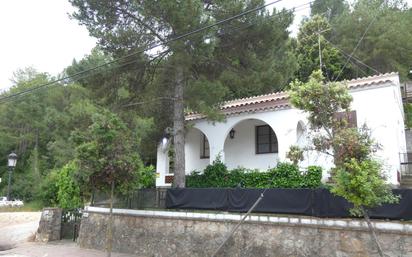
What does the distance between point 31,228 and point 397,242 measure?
1604 centimetres

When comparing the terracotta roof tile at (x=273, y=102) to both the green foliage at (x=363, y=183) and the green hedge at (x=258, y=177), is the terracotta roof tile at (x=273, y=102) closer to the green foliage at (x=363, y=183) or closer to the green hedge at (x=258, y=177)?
the green hedge at (x=258, y=177)

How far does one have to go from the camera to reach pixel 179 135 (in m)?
14.3

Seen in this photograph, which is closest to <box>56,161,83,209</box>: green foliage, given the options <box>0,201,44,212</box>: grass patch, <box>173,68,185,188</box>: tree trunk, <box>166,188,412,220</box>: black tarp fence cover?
<box>0,201,44,212</box>: grass patch

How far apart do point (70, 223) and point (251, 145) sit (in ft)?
30.2

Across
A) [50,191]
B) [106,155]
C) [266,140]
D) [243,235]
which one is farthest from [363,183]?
[50,191]

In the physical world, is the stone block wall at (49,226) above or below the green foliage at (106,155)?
below

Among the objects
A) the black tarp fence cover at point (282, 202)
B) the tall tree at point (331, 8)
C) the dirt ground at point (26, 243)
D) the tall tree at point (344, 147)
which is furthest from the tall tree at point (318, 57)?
the dirt ground at point (26, 243)

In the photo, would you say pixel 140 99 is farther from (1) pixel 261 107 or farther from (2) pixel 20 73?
(2) pixel 20 73

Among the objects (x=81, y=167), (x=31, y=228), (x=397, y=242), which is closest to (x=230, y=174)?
(x=81, y=167)

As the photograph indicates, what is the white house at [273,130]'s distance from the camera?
14180mm

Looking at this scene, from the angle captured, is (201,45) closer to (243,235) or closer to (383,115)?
(243,235)

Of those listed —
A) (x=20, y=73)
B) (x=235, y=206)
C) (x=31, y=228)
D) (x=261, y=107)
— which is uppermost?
(x=20, y=73)

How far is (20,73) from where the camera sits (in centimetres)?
4872

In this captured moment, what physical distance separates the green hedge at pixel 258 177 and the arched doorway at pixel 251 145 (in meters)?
1.76
